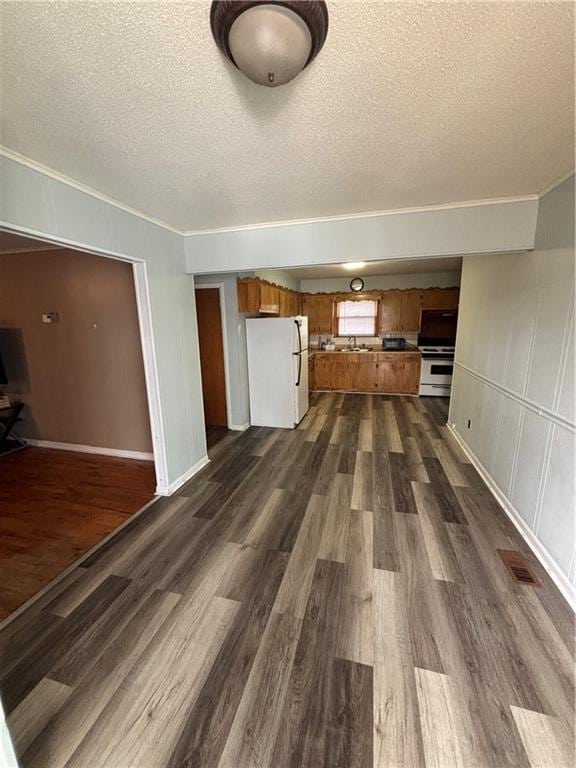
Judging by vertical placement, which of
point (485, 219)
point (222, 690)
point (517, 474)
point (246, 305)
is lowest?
point (222, 690)

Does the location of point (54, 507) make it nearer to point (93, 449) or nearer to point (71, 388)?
point (93, 449)

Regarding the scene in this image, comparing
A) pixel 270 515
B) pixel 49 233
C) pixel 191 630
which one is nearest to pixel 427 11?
pixel 49 233

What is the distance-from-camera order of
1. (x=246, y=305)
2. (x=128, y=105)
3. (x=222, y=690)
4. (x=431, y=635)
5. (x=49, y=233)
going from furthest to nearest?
(x=246, y=305) → (x=49, y=233) → (x=431, y=635) → (x=222, y=690) → (x=128, y=105)

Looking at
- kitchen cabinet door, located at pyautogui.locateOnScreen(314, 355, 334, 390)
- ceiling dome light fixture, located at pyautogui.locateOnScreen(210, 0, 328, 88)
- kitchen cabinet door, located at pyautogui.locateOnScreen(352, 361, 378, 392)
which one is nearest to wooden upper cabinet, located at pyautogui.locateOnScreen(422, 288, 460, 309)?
kitchen cabinet door, located at pyautogui.locateOnScreen(352, 361, 378, 392)

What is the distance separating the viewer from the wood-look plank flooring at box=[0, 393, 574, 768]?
1.17m

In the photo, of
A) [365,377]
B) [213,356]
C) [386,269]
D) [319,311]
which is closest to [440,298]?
[386,269]

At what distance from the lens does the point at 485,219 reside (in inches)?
91.3

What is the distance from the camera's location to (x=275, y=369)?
453 centimetres

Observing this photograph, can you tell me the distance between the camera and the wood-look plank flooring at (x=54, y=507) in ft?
6.70

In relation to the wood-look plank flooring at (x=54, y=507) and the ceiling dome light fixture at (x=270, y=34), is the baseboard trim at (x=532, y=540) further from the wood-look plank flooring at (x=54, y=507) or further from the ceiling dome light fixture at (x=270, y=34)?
the wood-look plank flooring at (x=54, y=507)

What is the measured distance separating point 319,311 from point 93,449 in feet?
16.5

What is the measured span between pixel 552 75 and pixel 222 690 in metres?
2.78

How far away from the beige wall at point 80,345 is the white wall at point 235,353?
1268mm

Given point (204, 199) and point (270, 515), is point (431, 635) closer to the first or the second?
point (270, 515)
